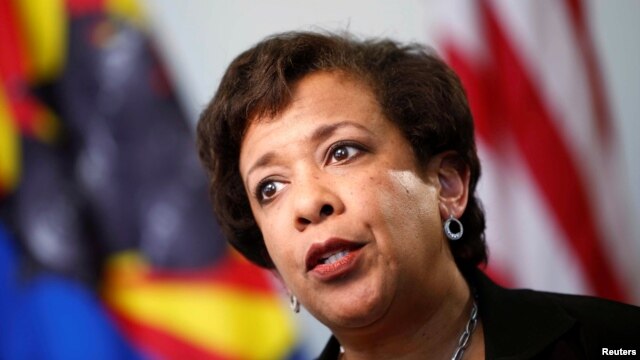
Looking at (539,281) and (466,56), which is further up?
(466,56)

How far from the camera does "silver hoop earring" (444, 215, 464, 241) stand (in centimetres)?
162

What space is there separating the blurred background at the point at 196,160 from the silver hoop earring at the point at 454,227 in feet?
2.90

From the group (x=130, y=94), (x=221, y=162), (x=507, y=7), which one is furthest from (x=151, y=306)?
(x=507, y=7)

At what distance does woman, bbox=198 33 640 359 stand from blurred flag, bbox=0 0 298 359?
2.33 ft

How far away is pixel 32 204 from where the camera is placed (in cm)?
243

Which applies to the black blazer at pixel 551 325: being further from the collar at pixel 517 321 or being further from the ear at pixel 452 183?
the ear at pixel 452 183

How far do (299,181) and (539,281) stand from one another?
1284 millimetres

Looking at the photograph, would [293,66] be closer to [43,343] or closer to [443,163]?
[443,163]

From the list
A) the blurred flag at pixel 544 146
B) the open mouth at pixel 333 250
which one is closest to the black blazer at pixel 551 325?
the open mouth at pixel 333 250

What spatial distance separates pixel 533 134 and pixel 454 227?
99cm

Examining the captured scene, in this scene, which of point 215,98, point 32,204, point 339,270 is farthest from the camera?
point 32,204

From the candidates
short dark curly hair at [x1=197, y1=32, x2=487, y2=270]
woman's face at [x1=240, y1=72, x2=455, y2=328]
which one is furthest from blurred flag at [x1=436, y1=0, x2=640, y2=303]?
woman's face at [x1=240, y1=72, x2=455, y2=328]

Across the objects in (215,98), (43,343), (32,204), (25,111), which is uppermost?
(215,98)

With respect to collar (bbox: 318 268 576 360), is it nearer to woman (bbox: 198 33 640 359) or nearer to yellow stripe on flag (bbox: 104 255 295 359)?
woman (bbox: 198 33 640 359)
